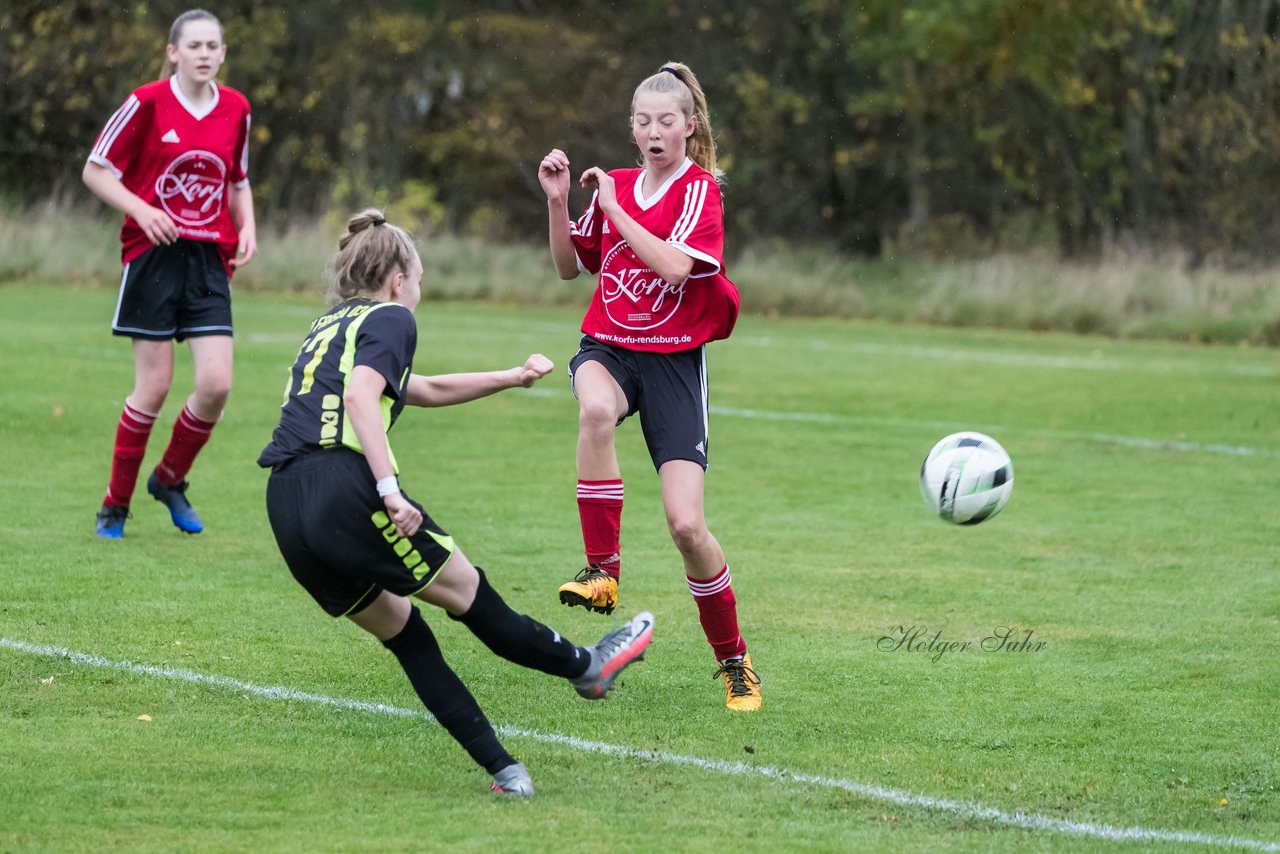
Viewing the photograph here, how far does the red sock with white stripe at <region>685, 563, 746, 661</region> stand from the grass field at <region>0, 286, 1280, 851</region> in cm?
17

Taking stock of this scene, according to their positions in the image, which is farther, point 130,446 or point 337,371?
point 130,446

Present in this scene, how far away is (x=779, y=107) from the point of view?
36.6 metres

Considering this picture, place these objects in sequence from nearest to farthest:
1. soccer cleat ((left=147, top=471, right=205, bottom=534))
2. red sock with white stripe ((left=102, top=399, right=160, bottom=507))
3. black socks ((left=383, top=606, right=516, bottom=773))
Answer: black socks ((left=383, top=606, right=516, bottom=773)) → red sock with white stripe ((left=102, top=399, right=160, bottom=507)) → soccer cleat ((left=147, top=471, right=205, bottom=534))

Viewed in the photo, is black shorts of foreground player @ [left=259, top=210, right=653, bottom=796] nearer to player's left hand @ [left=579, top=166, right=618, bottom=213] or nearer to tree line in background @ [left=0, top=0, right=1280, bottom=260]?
player's left hand @ [left=579, top=166, right=618, bottom=213]

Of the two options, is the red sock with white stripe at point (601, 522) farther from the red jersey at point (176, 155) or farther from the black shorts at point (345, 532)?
the red jersey at point (176, 155)

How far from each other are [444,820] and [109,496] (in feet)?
13.5

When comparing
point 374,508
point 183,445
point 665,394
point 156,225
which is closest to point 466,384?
point 374,508

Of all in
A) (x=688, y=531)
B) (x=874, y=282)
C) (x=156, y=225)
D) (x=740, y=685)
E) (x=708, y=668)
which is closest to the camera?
(x=688, y=531)

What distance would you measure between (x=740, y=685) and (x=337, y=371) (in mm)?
1764

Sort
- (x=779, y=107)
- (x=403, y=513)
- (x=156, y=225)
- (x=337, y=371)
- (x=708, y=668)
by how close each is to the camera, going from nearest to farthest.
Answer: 1. (x=403, y=513)
2. (x=337, y=371)
3. (x=708, y=668)
4. (x=156, y=225)
5. (x=779, y=107)

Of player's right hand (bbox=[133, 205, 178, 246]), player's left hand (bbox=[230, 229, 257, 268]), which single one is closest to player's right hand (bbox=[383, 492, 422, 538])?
player's right hand (bbox=[133, 205, 178, 246])

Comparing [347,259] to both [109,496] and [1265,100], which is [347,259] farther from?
[1265,100]

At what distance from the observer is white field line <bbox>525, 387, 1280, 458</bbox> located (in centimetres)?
1190

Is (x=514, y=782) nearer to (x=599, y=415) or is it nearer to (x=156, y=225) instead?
(x=599, y=415)
